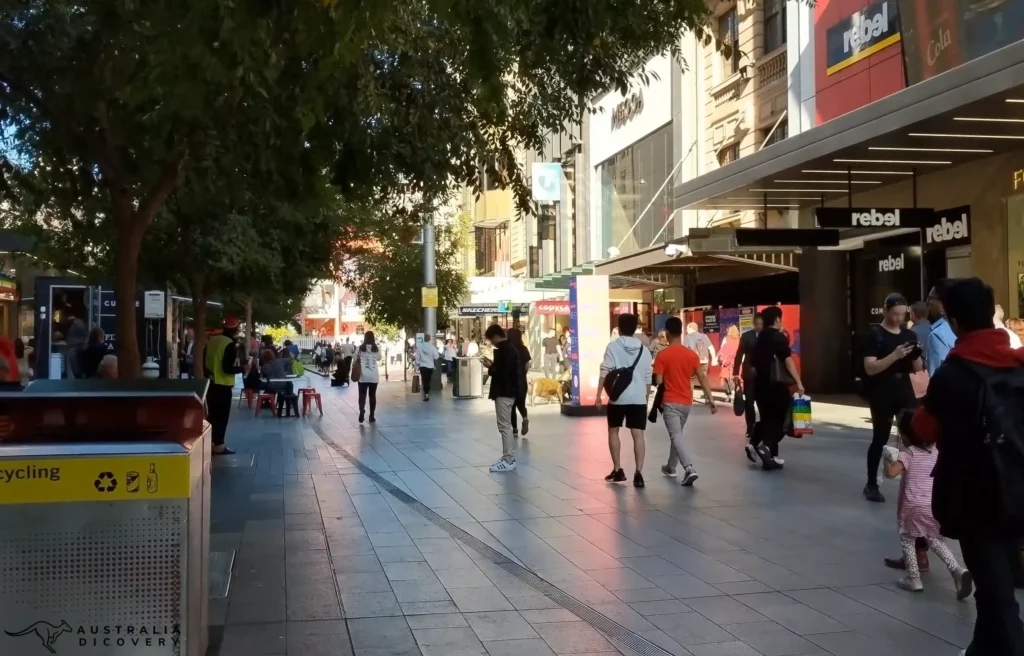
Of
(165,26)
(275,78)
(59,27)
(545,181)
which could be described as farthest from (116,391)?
(545,181)

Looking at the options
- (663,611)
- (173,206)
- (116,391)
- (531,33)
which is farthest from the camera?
(173,206)

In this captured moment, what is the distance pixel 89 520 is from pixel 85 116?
19.9ft

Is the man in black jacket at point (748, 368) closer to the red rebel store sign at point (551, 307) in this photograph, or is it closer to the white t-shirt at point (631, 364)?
the white t-shirt at point (631, 364)

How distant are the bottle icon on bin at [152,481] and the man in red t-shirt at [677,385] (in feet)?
23.8

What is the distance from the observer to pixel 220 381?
1388 cm

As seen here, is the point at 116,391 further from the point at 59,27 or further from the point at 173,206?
the point at 173,206

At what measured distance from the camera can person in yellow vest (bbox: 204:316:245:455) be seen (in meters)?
13.8

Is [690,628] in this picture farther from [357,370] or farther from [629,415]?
[357,370]

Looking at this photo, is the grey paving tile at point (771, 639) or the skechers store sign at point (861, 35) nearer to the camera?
the grey paving tile at point (771, 639)

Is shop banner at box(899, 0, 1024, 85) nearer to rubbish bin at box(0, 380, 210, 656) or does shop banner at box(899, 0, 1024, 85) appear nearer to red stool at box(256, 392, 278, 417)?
red stool at box(256, 392, 278, 417)

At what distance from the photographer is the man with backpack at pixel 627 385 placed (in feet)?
34.9

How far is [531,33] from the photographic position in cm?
825

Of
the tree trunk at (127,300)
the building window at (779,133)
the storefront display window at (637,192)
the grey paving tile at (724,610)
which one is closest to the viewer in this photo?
the grey paving tile at (724,610)

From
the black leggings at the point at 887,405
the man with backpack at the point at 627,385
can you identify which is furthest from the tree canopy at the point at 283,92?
the black leggings at the point at 887,405
